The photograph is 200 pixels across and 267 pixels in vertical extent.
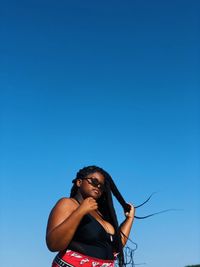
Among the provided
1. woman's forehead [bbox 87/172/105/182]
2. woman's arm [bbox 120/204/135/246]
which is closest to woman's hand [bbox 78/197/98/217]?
woman's forehead [bbox 87/172/105/182]

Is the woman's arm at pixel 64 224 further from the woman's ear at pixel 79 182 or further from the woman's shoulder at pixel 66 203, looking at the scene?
the woman's ear at pixel 79 182

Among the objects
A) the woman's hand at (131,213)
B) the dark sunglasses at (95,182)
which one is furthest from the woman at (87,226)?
the woman's hand at (131,213)

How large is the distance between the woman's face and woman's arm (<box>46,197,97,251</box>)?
318 mm

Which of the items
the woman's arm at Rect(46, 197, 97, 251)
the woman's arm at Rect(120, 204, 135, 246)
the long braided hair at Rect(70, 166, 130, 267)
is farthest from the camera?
the woman's arm at Rect(120, 204, 135, 246)

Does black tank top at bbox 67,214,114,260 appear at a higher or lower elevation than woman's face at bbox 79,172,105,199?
lower

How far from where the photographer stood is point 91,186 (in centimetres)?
533

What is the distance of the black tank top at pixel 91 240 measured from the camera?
497cm

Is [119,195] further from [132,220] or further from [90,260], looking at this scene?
[90,260]

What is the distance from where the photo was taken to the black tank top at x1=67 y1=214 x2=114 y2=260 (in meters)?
4.97

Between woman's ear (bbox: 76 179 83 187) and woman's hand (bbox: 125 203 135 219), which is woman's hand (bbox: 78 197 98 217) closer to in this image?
woman's ear (bbox: 76 179 83 187)

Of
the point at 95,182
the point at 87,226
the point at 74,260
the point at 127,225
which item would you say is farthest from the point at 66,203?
the point at 127,225

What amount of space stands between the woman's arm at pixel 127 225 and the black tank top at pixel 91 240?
17.8 inches

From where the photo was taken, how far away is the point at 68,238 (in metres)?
4.82

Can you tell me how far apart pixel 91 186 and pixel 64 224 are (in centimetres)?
64
